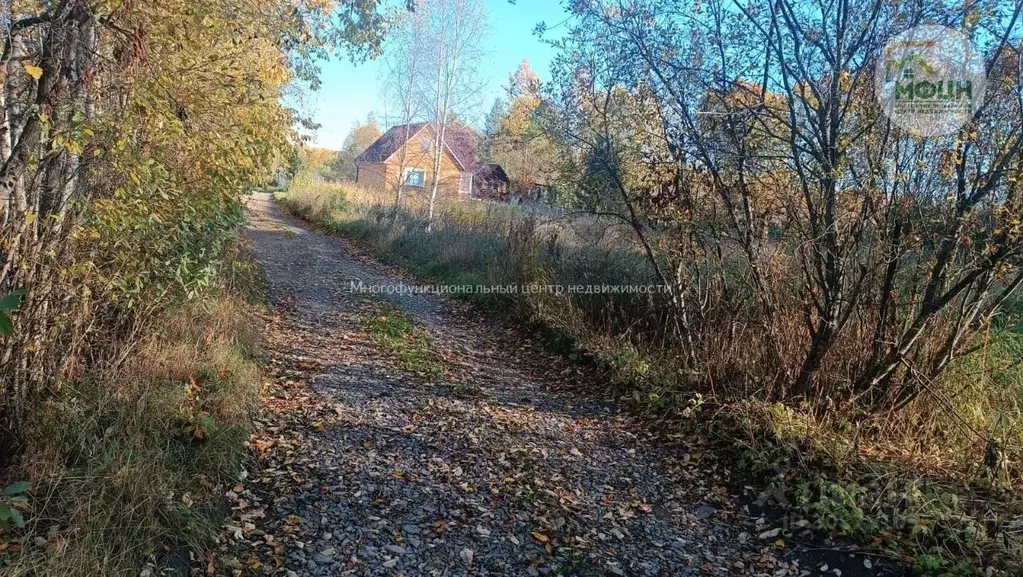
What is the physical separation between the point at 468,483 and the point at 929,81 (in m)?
4.38

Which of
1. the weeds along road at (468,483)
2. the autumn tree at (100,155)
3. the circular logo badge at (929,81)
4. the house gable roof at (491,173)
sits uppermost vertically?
the house gable roof at (491,173)

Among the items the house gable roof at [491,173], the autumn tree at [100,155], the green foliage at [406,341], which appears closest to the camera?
the autumn tree at [100,155]

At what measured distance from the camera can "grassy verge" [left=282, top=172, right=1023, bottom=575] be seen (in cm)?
327

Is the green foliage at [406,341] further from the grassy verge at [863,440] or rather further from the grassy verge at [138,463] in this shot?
the grassy verge at [138,463]

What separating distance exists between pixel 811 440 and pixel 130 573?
4.30 metres

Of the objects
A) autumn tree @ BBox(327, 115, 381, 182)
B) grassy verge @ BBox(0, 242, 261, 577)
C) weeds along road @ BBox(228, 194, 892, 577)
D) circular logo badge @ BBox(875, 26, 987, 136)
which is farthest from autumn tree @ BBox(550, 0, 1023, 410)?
autumn tree @ BBox(327, 115, 381, 182)

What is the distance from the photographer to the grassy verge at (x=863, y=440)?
10.7ft

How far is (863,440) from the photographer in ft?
14.0

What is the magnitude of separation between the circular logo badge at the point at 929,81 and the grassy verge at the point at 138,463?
5.30 meters

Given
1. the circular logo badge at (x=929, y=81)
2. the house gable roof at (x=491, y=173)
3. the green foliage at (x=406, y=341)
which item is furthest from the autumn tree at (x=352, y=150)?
the circular logo badge at (x=929, y=81)

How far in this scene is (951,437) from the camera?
166 inches

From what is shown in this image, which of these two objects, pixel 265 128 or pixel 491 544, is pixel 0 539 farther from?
pixel 265 128

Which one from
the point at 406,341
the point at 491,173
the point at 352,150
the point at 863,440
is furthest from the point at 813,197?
the point at 352,150

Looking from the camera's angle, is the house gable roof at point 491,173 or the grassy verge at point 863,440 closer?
the grassy verge at point 863,440
